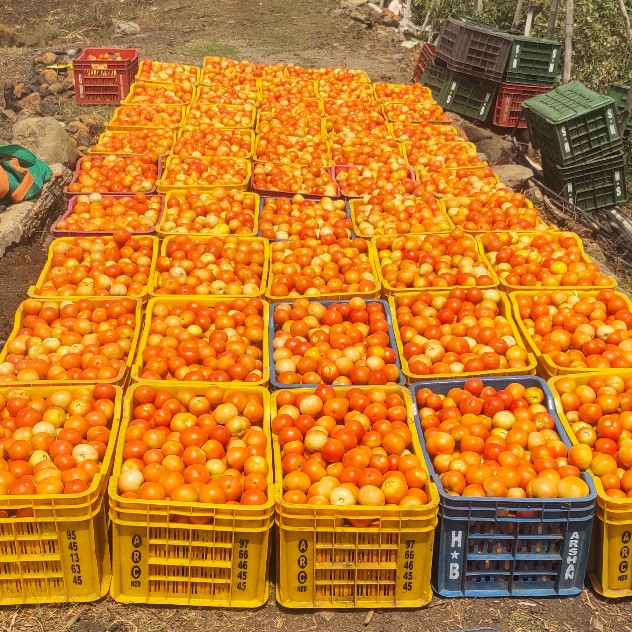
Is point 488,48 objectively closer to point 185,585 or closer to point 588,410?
point 588,410

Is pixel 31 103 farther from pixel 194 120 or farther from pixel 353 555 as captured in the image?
pixel 353 555

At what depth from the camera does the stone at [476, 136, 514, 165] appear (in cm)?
1101

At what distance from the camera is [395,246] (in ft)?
21.9

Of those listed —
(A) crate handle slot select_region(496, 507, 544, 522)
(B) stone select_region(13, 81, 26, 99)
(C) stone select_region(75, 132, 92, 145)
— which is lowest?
(B) stone select_region(13, 81, 26, 99)

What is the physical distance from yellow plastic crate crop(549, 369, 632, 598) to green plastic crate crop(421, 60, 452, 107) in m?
9.87

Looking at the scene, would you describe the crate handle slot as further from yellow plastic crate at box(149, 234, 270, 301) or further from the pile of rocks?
the pile of rocks

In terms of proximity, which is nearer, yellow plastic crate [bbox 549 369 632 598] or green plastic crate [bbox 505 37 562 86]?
yellow plastic crate [bbox 549 369 632 598]

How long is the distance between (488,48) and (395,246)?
6.66 metres

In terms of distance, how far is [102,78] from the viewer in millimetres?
12539

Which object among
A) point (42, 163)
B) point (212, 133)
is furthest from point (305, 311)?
point (42, 163)

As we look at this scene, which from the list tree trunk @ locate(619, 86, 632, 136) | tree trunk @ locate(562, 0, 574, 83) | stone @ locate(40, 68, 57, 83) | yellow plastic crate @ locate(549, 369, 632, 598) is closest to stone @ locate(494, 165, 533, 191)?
tree trunk @ locate(619, 86, 632, 136)

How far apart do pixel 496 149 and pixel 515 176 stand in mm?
1107

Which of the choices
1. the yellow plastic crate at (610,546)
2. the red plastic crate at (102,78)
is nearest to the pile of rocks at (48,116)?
the red plastic crate at (102,78)

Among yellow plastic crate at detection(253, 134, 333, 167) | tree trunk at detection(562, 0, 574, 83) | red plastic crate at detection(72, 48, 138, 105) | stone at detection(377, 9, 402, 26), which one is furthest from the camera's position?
stone at detection(377, 9, 402, 26)
